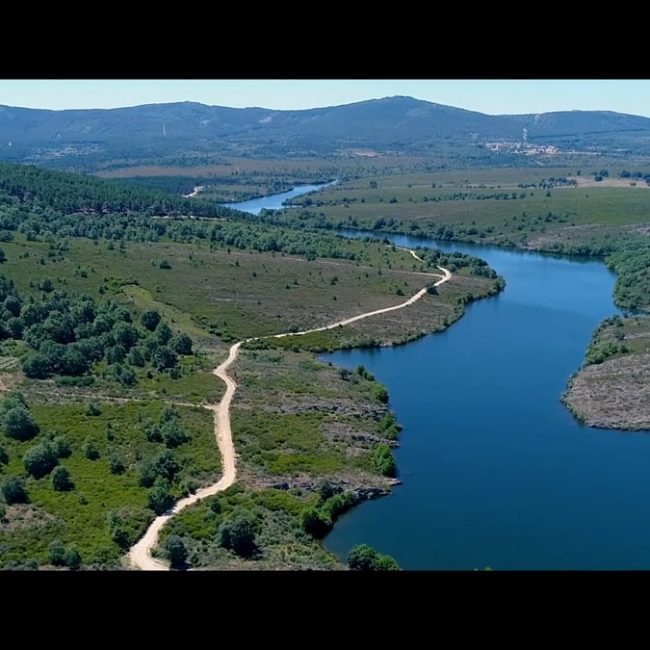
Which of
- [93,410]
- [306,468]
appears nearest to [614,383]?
[306,468]

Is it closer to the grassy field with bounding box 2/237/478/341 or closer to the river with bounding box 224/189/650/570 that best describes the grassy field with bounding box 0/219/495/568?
the grassy field with bounding box 2/237/478/341

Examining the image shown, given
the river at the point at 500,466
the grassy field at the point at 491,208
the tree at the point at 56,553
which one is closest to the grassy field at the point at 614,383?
the river at the point at 500,466

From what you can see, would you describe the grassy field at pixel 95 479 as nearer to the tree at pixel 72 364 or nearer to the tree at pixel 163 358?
the tree at pixel 72 364

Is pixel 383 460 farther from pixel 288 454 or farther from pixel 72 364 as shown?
pixel 72 364

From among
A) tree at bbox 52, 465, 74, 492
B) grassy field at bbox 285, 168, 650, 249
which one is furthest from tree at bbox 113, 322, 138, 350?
grassy field at bbox 285, 168, 650, 249

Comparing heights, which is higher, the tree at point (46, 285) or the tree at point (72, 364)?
the tree at point (46, 285)
